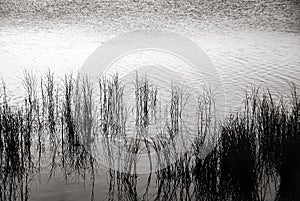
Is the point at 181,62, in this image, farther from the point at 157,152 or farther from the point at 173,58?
the point at 157,152

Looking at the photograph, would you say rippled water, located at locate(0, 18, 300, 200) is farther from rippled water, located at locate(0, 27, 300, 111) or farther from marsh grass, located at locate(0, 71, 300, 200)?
marsh grass, located at locate(0, 71, 300, 200)

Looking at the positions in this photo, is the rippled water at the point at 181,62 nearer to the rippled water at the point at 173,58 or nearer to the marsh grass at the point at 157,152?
the rippled water at the point at 173,58

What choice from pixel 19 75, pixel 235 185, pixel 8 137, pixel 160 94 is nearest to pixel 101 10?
pixel 19 75

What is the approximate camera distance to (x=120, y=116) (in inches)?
155

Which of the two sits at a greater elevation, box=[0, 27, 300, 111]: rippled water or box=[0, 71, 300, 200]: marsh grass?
box=[0, 27, 300, 111]: rippled water

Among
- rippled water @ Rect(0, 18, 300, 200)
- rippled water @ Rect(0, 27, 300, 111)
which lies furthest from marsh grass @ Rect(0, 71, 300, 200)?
rippled water @ Rect(0, 27, 300, 111)

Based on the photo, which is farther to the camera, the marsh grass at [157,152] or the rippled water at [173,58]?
the rippled water at [173,58]

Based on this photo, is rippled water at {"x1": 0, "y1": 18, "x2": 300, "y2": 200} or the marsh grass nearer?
the marsh grass

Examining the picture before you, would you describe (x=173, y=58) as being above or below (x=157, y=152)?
above

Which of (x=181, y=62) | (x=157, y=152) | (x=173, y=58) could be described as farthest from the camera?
(x=173, y=58)

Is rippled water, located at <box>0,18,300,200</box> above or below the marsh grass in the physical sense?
above

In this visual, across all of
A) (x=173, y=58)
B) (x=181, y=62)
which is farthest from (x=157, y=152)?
(x=173, y=58)

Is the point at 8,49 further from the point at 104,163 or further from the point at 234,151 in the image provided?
the point at 234,151

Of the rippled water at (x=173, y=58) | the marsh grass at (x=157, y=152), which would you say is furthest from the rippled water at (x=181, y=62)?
the marsh grass at (x=157, y=152)
